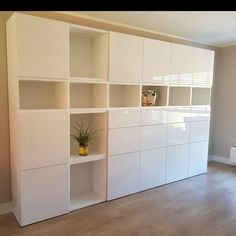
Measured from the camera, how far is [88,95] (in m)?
3.17

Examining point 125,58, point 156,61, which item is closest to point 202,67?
point 156,61

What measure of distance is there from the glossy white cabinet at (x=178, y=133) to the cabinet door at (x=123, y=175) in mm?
698

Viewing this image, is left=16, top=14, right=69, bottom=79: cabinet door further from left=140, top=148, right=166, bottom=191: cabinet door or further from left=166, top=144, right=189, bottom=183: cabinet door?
left=166, top=144, right=189, bottom=183: cabinet door

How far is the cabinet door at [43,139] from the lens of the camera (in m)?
2.35

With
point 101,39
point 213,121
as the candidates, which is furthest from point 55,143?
point 213,121

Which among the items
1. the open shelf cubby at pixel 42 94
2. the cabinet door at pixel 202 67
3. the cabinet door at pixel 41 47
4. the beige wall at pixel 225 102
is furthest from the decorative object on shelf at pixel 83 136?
the beige wall at pixel 225 102

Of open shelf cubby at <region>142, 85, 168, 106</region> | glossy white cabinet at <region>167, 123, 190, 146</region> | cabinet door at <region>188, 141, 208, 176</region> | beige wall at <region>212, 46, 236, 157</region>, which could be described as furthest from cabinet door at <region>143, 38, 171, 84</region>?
beige wall at <region>212, 46, 236, 157</region>

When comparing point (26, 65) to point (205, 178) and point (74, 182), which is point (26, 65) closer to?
point (74, 182)

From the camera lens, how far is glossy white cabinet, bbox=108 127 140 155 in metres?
2.98

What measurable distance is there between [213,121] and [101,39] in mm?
3173

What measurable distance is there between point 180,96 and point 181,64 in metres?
0.63

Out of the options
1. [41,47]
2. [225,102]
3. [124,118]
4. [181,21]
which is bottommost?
[124,118]

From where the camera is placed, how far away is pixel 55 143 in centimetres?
254

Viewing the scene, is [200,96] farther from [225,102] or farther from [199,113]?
[225,102]
